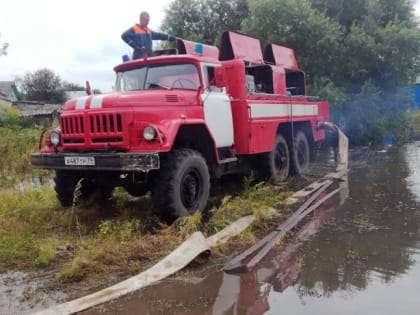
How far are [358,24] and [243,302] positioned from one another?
1262 centimetres

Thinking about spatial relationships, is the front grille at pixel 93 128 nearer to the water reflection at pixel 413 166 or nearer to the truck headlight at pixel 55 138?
the truck headlight at pixel 55 138

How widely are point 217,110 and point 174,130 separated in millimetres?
1356

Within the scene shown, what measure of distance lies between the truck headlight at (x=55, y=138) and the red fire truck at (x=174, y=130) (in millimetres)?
28

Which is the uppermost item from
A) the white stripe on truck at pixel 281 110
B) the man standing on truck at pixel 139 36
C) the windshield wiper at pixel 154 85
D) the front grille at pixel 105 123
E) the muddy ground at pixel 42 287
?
the man standing on truck at pixel 139 36

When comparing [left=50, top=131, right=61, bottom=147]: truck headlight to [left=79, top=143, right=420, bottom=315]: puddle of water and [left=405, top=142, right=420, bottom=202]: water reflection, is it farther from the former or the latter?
[left=405, top=142, right=420, bottom=202]: water reflection

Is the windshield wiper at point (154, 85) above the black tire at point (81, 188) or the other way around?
above

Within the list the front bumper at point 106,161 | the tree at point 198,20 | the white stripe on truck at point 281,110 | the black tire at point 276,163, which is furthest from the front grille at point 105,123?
the tree at point 198,20

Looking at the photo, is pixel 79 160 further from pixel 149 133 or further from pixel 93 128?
pixel 149 133

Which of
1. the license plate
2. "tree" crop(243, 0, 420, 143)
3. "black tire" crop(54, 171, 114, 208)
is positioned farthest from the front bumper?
"tree" crop(243, 0, 420, 143)

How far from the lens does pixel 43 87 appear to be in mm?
48500

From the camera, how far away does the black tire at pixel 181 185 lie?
5425 mm

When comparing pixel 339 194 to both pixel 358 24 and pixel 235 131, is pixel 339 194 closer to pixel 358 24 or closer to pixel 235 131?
pixel 235 131

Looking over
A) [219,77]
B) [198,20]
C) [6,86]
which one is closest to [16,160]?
[219,77]

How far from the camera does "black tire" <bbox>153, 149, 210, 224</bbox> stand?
5.43 meters
